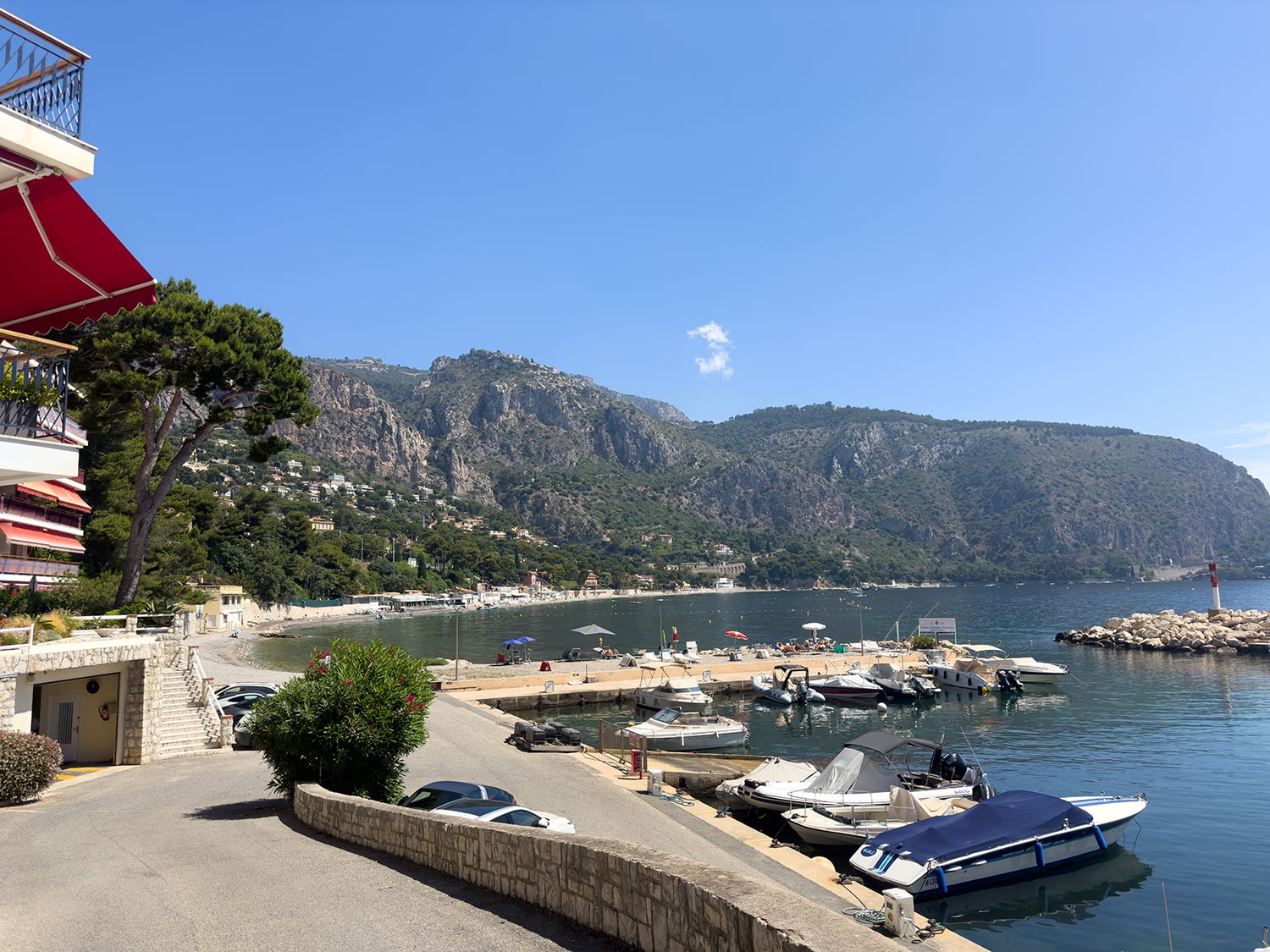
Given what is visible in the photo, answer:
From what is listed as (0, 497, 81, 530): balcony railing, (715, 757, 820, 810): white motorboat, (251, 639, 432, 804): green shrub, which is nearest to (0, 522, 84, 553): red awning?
(0, 497, 81, 530): balcony railing

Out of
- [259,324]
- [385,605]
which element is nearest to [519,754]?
[259,324]

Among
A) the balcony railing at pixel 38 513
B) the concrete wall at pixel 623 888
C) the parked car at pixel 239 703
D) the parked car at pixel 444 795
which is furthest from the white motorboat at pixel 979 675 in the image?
the balcony railing at pixel 38 513

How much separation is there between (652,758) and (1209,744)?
21.9 metres

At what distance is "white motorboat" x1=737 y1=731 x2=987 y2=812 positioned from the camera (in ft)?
63.6

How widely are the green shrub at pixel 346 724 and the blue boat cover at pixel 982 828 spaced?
→ 970 cm

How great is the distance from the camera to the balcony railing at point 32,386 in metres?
10.0

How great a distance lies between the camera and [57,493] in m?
29.4

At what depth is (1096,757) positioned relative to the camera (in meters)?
28.1

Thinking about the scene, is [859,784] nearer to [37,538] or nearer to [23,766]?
[23,766]

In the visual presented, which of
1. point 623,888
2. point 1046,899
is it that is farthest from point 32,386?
point 1046,899

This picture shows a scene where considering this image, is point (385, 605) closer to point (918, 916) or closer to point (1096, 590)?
point (918, 916)

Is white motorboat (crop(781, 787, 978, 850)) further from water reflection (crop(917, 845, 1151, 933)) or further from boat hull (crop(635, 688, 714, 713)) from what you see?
boat hull (crop(635, 688, 714, 713))

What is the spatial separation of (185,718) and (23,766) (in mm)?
7148

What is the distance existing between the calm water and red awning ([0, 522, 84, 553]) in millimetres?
21581
